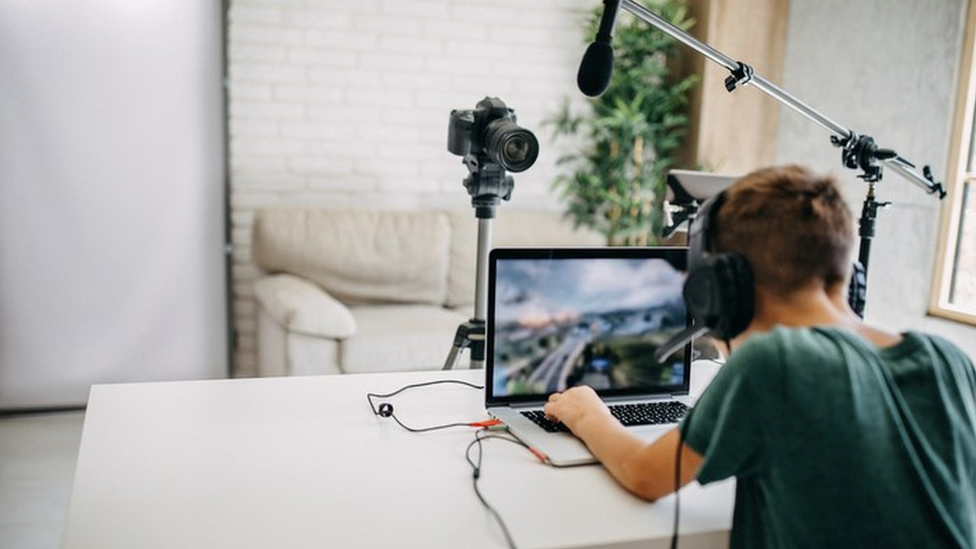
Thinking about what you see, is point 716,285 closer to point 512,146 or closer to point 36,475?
point 512,146

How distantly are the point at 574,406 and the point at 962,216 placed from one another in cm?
252

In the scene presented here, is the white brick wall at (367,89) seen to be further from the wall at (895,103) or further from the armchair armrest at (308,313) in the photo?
the wall at (895,103)

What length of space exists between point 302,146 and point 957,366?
3157mm

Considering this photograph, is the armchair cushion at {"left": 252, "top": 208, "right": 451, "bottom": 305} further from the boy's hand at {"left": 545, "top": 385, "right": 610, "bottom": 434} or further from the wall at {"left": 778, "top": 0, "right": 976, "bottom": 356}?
the boy's hand at {"left": 545, "top": 385, "right": 610, "bottom": 434}

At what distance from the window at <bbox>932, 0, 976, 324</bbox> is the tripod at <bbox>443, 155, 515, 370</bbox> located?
2.20 meters

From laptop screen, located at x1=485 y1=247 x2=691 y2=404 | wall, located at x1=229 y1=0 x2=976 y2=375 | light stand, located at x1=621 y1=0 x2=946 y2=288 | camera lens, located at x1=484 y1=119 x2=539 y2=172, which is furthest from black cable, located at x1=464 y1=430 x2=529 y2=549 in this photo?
wall, located at x1=229 y1=0 x2=976 y2=375

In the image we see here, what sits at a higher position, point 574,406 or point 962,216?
point 962,216

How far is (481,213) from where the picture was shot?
168 cm

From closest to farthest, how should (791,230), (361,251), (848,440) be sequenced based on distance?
(848,440), (791,230), (361,251)

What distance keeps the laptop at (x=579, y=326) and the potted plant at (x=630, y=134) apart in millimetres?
2306

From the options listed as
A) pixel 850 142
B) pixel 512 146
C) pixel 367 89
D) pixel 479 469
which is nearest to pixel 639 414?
pixel 479 469

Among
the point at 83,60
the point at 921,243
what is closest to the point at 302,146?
the point at 83,60

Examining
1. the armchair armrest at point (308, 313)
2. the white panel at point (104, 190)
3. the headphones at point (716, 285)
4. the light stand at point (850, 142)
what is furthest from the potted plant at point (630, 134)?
the headphones at point (716, 285)

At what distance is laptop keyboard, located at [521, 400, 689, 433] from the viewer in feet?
4.20
